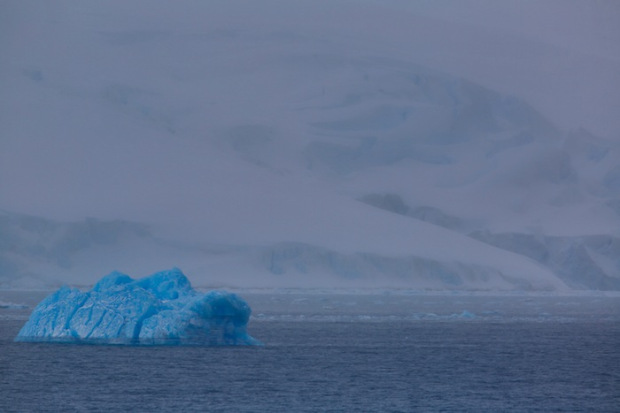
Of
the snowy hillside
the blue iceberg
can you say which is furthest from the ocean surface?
the snowy hillside

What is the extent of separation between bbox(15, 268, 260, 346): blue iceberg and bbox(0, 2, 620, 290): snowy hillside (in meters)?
23.5

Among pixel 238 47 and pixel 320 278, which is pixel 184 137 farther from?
pixel 320 278

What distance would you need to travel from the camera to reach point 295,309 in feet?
130

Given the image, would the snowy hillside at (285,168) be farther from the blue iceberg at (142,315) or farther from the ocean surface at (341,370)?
the blue iceberg at (142,315)

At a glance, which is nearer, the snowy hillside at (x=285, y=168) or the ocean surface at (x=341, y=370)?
the ocean surface at (x=341, y=370)

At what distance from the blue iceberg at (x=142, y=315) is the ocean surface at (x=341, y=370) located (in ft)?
1.01

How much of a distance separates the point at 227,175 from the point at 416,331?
1403 inches

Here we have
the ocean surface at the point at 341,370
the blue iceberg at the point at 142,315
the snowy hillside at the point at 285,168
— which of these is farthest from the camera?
the snowy hillside at the point at 285,168

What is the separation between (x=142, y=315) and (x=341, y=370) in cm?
433

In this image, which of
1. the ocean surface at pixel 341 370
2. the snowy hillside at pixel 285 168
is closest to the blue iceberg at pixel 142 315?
the ocean surface at pixel 341 370

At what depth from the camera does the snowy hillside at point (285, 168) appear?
165 ft

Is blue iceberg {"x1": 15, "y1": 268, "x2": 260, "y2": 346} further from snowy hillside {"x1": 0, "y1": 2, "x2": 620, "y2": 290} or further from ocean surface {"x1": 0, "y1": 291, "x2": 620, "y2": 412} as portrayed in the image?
snowy hillside {"x1": 0, "y1": 2, "x2": 620, "y2": 290}

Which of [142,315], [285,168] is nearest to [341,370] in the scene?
[142,315]

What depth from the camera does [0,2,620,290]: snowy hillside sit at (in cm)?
5041
